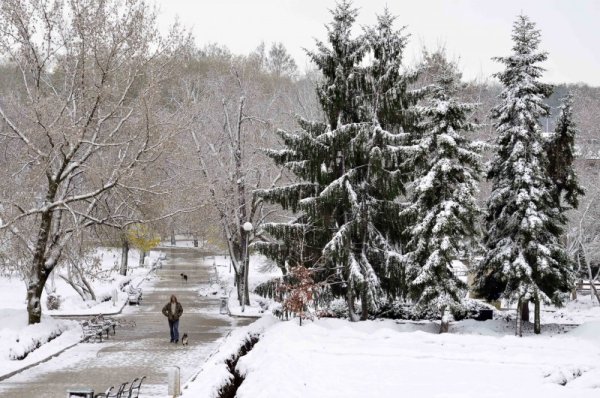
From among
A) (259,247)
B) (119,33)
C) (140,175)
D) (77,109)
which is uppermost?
(119,33)

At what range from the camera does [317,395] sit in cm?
1251

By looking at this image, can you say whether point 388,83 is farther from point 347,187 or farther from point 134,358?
point 134,358

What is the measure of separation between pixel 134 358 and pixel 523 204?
45.7 feet

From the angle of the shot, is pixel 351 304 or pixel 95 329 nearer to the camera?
pixel 95 329

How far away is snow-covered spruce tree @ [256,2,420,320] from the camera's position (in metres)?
24.2

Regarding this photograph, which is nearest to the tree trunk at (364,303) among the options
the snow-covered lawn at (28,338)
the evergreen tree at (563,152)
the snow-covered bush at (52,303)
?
the evergreen tree at (563,152)

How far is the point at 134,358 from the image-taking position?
1947cm

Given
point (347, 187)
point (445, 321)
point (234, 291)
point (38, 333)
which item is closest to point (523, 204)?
point (445, 321)

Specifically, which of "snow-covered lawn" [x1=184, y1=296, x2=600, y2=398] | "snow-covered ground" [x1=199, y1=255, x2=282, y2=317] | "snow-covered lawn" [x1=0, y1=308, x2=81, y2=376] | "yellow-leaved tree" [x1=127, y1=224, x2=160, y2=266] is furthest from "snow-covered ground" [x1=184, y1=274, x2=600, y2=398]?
"snow-covered ground" [x1=199, y1=255, x2=282, y2=317]

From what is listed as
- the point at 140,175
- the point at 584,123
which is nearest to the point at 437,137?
the point at 140,175

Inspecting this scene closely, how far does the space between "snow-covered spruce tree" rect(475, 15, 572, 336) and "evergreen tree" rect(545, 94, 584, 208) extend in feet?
2.12

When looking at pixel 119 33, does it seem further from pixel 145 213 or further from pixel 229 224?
pixel 229 224

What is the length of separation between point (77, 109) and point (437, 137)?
1291 cm

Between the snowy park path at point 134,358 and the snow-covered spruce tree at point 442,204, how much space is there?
7568 mm
